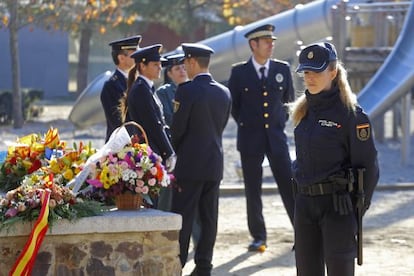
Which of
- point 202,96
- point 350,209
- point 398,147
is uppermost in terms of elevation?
point 202,96

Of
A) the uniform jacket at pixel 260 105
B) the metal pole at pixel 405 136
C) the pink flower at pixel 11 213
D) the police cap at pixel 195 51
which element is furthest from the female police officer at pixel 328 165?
the metal pole at pixel 405 136

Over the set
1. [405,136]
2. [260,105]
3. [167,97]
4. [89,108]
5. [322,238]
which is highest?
[167,97]

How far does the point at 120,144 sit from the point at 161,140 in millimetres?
1157

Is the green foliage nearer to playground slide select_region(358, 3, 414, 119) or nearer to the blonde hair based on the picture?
the blonde hair

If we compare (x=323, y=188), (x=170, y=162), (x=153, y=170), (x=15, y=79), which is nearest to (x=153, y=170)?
(x=153, y=170)

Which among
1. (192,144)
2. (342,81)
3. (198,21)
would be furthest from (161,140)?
(198,21)

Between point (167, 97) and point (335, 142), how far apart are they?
3514mm

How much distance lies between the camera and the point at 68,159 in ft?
23.6

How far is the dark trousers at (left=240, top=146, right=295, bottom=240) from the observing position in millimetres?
9440

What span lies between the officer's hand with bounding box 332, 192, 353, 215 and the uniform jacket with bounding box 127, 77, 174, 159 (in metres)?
2.43

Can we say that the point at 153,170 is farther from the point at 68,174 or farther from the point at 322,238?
the point at 322,238

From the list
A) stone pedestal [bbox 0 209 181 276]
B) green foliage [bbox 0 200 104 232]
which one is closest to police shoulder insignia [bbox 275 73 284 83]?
stone pedestal [bbox 0 209 181 276]

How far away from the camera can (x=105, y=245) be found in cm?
637

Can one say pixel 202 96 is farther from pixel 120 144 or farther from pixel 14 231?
pixel 14 231
